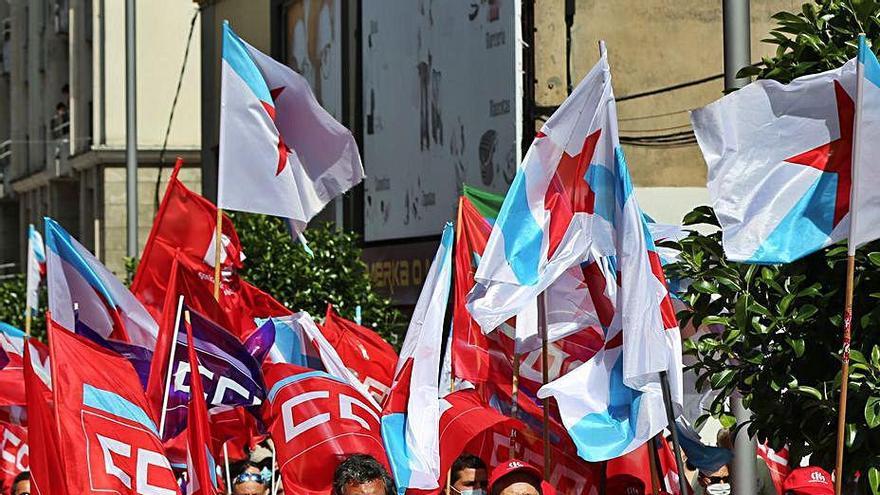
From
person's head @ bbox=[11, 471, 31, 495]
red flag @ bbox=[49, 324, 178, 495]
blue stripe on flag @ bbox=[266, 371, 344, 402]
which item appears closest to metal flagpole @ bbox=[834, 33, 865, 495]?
red flag @ bbox=[49, 324, 178, 495]

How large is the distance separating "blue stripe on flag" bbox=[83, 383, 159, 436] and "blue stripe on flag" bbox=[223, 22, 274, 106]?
4424 mm

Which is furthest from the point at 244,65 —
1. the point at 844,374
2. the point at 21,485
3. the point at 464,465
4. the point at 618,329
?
the point at 844,374

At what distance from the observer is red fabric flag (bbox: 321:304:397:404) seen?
43.1 feet

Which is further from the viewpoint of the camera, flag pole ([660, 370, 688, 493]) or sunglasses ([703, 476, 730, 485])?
sunglasses ([703, 476, 730, 485])

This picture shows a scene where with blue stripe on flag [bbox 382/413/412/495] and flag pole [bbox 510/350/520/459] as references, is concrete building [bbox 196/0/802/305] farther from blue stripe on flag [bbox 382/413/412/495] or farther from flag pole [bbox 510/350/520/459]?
blue stripe on flag [bbox 382/413/412/495]

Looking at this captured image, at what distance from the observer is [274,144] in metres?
13.1

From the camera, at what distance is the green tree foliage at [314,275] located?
20172mm

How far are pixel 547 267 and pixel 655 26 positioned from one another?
41.1ft

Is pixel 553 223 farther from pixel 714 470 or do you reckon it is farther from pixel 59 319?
pixel 59 319

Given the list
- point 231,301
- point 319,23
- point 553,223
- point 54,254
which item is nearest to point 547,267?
point 553,223

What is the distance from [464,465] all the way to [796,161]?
2.88 metres

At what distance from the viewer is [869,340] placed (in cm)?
740

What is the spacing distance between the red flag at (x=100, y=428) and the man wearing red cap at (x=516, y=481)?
5.53 ft

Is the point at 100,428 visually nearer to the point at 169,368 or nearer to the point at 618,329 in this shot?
the point at 169,368
